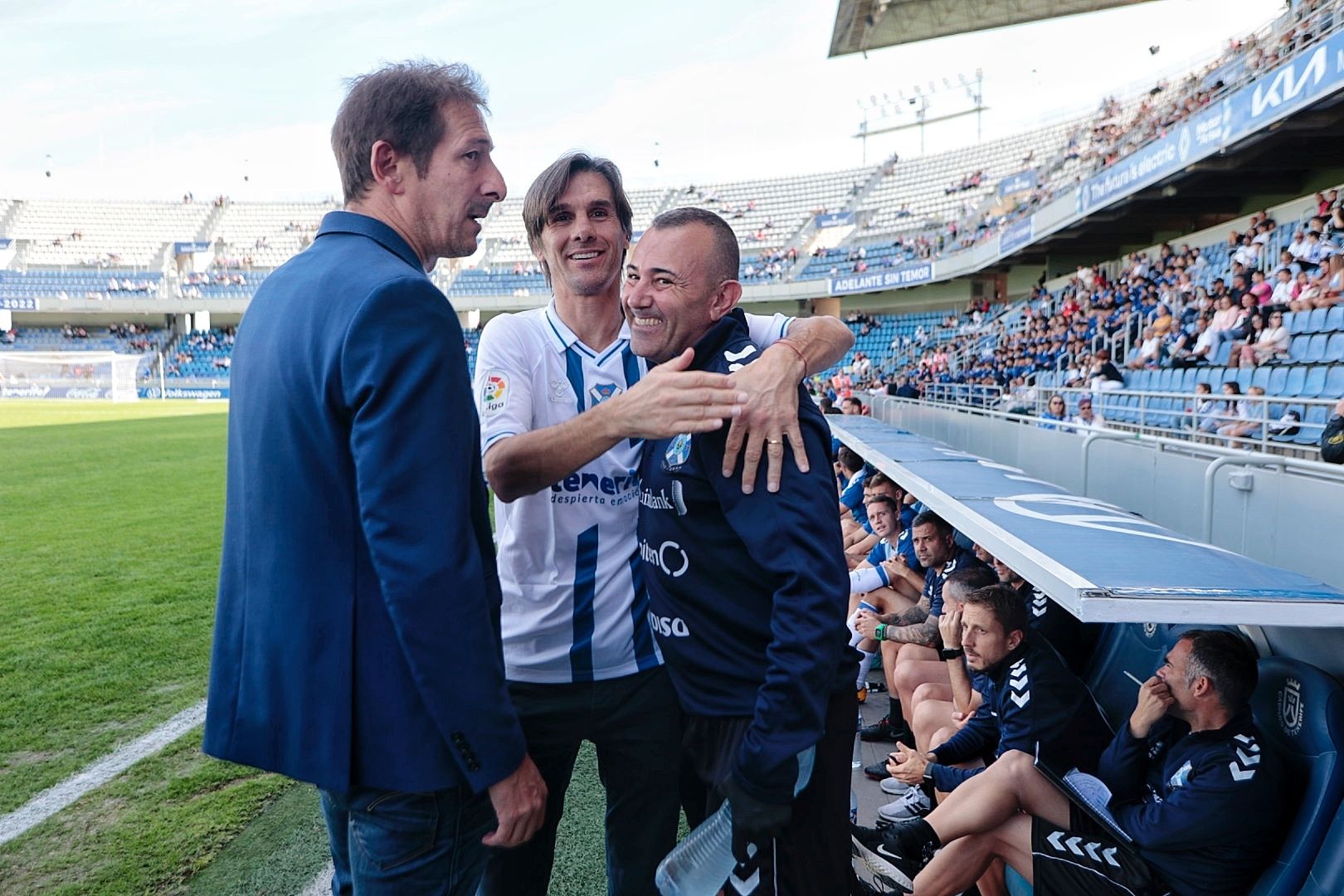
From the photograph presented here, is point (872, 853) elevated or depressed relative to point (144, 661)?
elevated

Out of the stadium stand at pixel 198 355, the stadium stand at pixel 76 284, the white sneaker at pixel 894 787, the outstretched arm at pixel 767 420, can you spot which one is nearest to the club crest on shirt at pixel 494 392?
the outstretched arm at pixel 767 420

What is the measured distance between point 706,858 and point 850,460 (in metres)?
7.85

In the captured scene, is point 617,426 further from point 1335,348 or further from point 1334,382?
point 1335,348

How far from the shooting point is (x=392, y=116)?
62.2 inches

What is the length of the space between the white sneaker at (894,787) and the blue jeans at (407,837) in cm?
285

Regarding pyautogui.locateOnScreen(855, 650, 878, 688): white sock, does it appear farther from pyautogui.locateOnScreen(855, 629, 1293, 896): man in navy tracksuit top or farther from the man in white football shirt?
the man in white football shirt

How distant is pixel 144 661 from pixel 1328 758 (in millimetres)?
5936

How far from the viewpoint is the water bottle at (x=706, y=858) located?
1698mm

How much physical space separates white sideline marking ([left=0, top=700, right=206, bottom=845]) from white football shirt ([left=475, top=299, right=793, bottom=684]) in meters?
2.75

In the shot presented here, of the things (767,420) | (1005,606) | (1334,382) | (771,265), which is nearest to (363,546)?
(767,420)

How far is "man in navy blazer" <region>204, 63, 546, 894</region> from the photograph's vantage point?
1.40 meters

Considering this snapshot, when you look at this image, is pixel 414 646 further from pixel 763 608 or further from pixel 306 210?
pixel 306 210

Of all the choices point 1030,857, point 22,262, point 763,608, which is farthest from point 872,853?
point 22,262

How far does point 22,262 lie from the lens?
54094 mm
